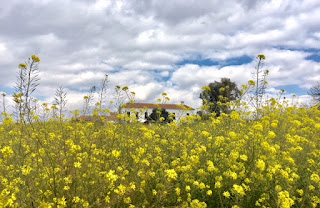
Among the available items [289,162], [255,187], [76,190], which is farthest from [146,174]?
[289,162]

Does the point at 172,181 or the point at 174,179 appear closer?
the point at 174,179

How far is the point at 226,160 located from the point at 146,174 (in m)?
1.27

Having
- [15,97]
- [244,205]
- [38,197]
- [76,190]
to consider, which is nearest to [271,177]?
[244,205]

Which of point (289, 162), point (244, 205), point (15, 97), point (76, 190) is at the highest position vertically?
point (15, 97)

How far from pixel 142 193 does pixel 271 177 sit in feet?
5.88

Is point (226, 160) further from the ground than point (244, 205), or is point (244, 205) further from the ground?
point (226, 160)

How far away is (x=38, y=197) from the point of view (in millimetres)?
3170

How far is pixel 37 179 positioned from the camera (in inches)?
137

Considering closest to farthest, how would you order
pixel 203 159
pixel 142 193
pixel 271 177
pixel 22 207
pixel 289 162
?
pixel 22 207 → pixel 271 177 → pixel 142 193 → pixel 289 162 → pixel 203 159

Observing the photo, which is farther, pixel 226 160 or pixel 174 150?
pixel 174 150

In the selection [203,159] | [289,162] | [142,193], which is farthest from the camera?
[203,159]

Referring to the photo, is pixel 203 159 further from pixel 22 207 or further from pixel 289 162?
pixel 22 207

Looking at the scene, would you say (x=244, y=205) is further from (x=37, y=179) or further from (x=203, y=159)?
(x=37, y=179)

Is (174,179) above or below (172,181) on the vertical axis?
above
